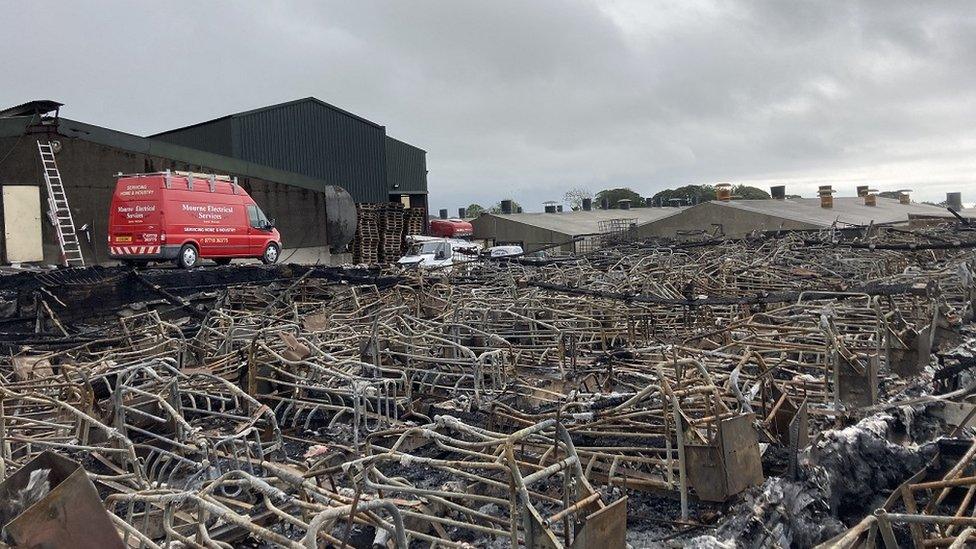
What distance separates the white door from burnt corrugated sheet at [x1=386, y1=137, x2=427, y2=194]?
21080 mm

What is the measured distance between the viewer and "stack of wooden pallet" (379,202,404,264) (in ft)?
107

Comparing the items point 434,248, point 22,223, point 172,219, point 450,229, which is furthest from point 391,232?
point 22,223

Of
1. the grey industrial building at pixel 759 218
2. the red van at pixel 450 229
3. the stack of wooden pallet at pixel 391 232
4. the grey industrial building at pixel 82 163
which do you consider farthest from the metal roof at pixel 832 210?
the grey industrial building at pixel 82 163

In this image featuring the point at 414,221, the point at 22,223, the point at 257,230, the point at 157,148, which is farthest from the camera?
the point at 414,221

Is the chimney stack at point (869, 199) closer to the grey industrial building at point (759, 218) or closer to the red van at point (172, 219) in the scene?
the grey industrial building at point (759, 218)

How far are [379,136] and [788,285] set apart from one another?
28.2m

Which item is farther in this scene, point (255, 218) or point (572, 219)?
point (572, 219)

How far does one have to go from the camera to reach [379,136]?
3825 cm

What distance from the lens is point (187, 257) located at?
18.3m

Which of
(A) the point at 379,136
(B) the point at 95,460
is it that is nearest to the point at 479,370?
(B) the point at 95,460

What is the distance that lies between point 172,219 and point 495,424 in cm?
1390

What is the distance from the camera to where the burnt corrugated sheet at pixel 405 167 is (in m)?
40.4

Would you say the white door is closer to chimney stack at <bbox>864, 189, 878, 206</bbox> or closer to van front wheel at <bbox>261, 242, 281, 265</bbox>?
van front wheel at <bbox>261, 242, 281, 265</bbox>

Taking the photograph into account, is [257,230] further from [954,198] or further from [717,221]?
→ [954,198]
